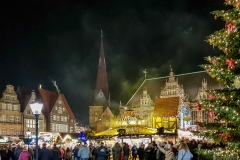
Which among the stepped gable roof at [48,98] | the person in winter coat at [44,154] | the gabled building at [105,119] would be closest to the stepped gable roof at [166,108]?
the person in winter coat at [44,154]

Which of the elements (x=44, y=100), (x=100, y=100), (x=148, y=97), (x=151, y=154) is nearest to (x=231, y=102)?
(x=151, y=154)

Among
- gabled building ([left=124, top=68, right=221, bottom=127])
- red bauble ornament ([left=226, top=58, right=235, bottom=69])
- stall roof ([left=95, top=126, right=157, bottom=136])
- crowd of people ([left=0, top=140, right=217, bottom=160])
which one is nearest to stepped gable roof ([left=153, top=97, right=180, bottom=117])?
stall roof ([left=95, top=126, right=157, bottom=136])

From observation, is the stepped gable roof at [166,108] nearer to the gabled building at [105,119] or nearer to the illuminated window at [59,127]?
the illuminated window at [59,127]

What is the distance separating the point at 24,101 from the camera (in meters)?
54.9

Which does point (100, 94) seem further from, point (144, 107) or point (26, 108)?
point (26, 108)

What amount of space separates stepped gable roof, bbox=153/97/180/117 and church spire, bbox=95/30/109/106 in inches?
1683

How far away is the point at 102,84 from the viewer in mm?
80000

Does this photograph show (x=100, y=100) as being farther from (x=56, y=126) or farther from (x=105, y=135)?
(x=105, y=135)

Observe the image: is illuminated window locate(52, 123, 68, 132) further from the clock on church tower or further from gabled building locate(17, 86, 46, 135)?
the clock on church tower

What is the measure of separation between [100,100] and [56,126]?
20.0 m

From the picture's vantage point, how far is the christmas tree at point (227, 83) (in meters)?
10.3

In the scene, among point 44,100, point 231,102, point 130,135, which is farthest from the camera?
point 44,100

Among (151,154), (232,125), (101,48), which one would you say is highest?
(101,48)

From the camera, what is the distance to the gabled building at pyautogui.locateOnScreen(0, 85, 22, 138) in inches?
1999
